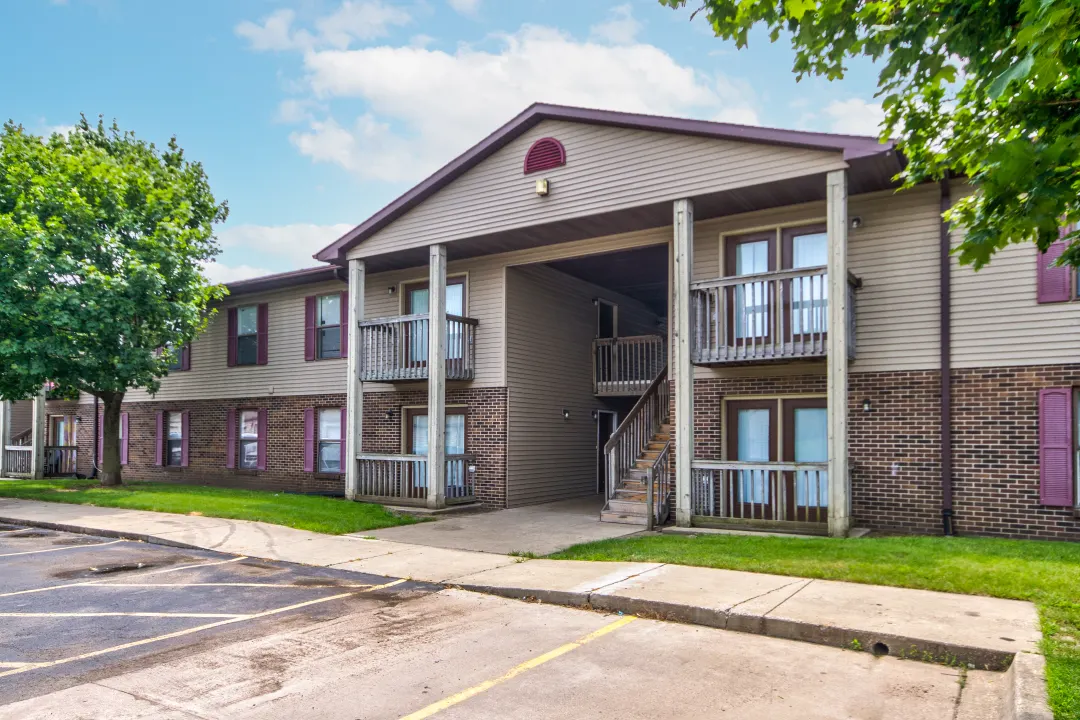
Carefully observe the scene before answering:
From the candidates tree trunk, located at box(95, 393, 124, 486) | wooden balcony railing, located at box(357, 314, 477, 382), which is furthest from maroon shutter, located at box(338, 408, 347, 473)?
tree trunk, located at box(95, 393, 124, 486)

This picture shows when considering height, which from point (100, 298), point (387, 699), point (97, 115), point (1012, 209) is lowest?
point (387, 699)

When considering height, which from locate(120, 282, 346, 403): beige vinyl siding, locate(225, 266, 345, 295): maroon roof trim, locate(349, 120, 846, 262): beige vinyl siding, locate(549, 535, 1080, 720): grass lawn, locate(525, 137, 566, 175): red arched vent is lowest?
locate(549, 535, 1080, 720): grass lawn

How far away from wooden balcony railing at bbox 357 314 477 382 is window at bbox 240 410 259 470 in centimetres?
548

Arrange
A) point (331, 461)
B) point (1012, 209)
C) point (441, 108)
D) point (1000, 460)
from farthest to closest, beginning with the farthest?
point (441, 108) < point (331, 461) < point (1000, 460) < point (1012, 209)

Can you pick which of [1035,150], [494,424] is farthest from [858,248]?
[1035,150]

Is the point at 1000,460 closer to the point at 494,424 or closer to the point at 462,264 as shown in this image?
the point at 494,424

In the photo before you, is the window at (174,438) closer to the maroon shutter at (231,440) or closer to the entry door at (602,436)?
the maroon shutter at (231,440)

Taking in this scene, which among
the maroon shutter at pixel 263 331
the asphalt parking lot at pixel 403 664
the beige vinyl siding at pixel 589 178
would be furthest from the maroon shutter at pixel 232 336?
the asphalt parking lot at pixel 403 664

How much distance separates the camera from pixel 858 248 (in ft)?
40.0

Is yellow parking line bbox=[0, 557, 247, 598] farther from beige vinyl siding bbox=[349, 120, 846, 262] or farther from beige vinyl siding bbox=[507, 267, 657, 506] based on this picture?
beige vinyl siding bbox=[349, 120, 846, 262]

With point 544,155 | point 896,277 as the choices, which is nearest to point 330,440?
point 544,155

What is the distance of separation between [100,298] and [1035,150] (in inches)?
691

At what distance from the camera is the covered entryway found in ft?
36.2

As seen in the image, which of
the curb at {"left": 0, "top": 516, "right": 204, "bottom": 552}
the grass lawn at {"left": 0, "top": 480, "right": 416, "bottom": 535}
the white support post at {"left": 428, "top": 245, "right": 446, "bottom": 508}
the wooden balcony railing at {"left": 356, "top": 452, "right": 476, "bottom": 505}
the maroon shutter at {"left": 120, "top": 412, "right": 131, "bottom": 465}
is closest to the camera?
the curb at {"left": 0, "top": 516, "right": 204, "bottom": 552}
